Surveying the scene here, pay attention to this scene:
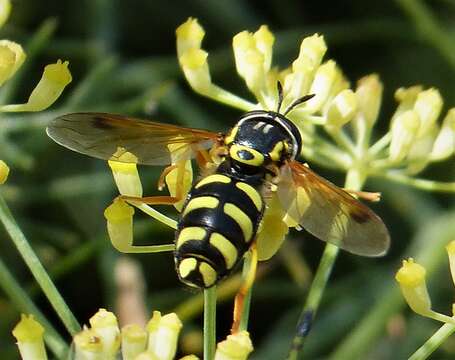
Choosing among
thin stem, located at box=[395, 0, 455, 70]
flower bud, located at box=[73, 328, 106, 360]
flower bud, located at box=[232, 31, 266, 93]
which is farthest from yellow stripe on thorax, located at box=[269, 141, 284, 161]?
thin stem, located at box=[395, 0, 455, 70]

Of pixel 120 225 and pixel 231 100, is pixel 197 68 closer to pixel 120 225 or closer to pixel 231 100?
pixel 231 100

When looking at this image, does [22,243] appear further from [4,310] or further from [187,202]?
[4,310]

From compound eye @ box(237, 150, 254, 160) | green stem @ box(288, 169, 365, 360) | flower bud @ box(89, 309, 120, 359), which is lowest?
green stem @ box(288, 169, 365, 360)

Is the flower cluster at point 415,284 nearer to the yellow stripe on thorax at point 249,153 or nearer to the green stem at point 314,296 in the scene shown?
the green stem at point 314,296

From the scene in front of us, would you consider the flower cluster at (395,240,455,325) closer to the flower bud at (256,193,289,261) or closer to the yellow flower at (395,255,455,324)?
the yellow flower at (395,255,455,324)

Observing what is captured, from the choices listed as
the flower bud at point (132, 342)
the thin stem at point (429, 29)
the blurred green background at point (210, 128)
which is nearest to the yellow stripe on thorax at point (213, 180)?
the flower bud at point (132, 342)

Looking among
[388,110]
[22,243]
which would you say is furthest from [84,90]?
[388,110]

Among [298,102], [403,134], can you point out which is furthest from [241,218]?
[403,134]
